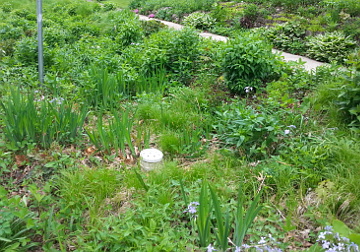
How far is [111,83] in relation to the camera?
14.0 ft

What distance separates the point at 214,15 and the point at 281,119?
25.5ft

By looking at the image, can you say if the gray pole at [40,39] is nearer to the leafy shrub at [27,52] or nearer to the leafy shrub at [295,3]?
the leafy shrub at [27,52]

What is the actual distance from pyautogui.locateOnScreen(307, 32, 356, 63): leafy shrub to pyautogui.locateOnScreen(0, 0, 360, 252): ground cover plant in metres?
1.90

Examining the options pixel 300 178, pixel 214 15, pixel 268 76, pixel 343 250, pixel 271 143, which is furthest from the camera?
pixel 214 15

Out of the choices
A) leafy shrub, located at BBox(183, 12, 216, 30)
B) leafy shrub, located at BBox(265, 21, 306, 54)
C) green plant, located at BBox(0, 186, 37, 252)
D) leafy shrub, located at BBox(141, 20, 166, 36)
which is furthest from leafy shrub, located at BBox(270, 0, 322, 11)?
green plant, located at BBox(0, 186, 37, 252)

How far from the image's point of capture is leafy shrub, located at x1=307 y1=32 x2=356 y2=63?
6.34 m

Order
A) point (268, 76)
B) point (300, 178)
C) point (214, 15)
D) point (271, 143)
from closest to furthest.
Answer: point (300, 178) → point (271, 143) → point (268, 76) → point (214, 15)

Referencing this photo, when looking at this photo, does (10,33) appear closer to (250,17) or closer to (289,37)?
(250,17)

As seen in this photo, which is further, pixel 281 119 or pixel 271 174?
pixel 281 119

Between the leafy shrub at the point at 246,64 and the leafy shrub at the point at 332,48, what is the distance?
2.25m

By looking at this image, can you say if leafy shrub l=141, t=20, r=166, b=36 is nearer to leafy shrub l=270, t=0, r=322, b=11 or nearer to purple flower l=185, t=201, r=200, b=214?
leafy shrub l=270, t=0, r=322, b=11

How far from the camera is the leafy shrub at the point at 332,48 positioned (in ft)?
20.8

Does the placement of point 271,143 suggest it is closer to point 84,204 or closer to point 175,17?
point 84,204

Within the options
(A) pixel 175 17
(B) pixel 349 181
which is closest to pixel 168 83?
(B) pixel 349 181
